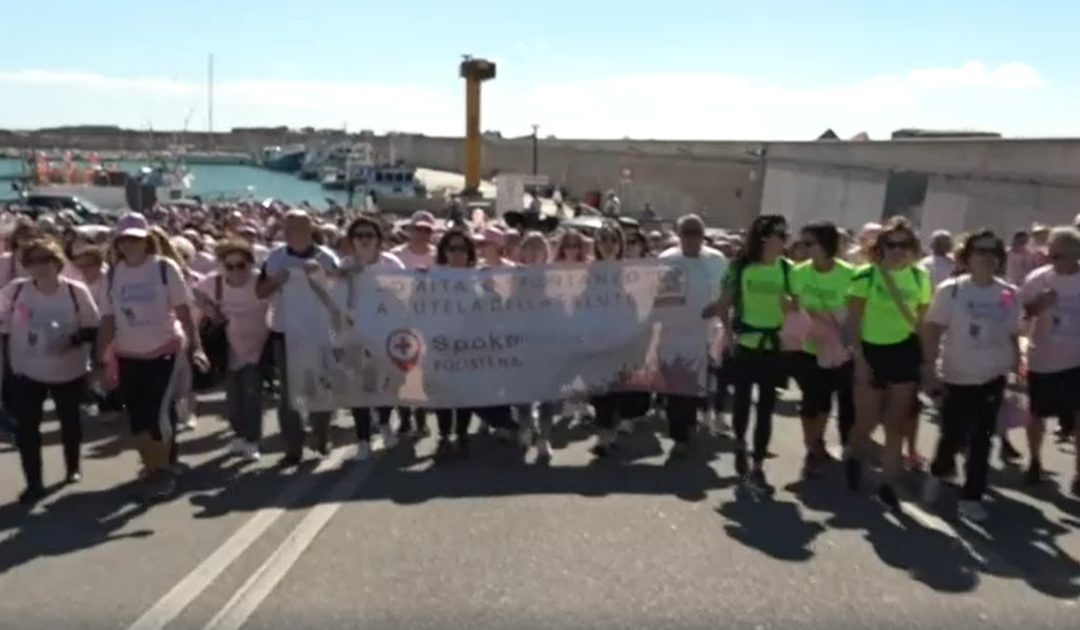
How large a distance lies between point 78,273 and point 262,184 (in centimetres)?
13301

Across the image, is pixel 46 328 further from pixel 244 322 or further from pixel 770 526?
pixel 770 526

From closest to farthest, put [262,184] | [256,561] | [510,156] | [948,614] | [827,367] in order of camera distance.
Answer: [948,614] → [256,561] → [827,367] → [510,156] → [262,184]

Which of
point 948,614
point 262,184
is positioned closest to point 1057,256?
point 948,614

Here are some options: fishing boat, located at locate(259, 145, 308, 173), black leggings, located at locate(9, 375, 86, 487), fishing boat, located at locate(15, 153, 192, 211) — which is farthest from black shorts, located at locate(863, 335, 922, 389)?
fishing boat, located at locate(259, 145, 308, 173)

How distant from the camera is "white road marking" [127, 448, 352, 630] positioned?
244 inches

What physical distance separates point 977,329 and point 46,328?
5666mm

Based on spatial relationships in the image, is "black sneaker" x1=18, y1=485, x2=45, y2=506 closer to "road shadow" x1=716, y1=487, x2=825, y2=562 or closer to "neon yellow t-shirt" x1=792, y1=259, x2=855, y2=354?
"road shadow" x1=716, y1=487, x2=825, y2=562

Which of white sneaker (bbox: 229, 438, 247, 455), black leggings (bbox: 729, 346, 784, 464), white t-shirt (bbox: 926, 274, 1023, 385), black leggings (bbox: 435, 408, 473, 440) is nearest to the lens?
white t-shirt (bbox: 926, 274, 1023, 385)

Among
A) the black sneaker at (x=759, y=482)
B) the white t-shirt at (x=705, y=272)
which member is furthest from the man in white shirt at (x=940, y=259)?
the black sneaker at (x=759, y=482)

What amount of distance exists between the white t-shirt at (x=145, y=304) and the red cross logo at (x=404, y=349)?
6.52 ft

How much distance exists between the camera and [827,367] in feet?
31.0

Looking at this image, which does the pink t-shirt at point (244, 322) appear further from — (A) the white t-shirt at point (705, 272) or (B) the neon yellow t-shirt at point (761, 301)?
(B) the neon yellow t-shirt at point (761, 301)

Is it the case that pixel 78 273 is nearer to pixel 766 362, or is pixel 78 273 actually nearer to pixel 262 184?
pixel 766 362

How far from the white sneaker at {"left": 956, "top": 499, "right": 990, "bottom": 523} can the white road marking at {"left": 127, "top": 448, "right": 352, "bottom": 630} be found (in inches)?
160
